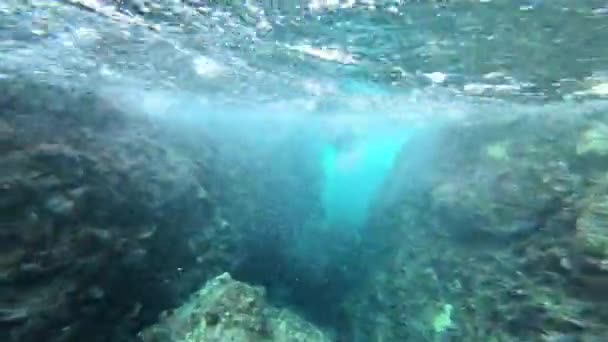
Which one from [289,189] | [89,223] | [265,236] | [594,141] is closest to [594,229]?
[594,141]

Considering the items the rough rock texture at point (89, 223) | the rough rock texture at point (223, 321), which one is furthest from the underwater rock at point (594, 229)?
the rough rock texture at point (89, 223)

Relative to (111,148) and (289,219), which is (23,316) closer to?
(111,148)

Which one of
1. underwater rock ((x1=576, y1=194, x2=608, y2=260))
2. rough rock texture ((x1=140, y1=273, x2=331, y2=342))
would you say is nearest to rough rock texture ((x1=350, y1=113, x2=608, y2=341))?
underwater rock ((x1=576, y1=194, x2=608, y2=260))

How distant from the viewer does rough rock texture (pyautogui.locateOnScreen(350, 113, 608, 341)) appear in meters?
10.7

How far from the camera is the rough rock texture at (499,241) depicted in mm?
10719

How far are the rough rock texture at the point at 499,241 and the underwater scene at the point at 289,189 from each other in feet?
0.26

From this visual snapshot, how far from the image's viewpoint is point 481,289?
1411cm

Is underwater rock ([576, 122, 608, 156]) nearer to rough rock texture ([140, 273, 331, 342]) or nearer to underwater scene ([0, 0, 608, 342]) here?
underwater scene ([0, 0, 608, 342])

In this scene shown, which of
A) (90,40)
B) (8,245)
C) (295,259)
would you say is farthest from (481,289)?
(90,40)

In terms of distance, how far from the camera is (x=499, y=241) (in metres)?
14.8

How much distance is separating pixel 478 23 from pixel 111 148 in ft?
35.6

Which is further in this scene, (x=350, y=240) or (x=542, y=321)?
(x=350, y=240)

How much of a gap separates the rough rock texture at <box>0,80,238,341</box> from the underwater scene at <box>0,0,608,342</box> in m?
0.06

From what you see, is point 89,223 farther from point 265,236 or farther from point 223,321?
point 265,236
